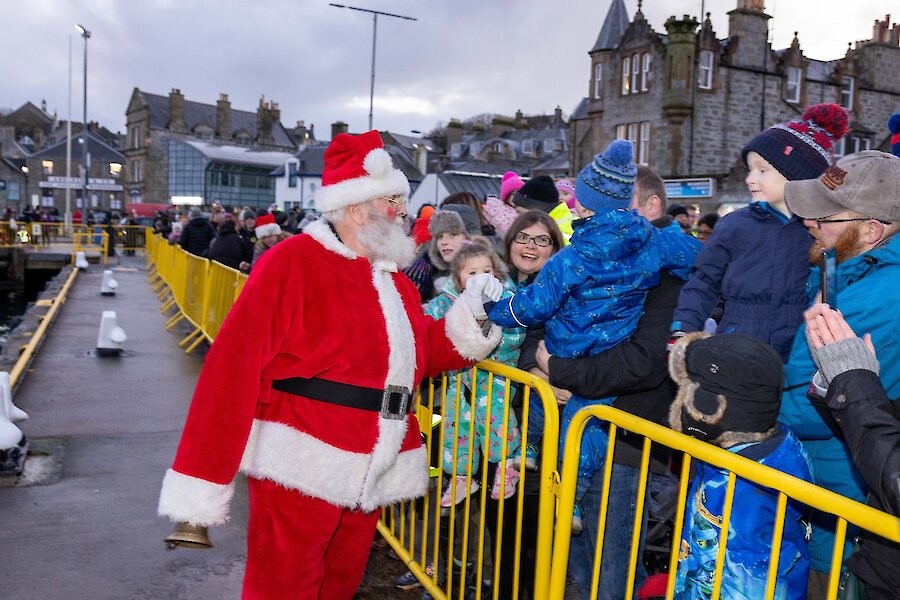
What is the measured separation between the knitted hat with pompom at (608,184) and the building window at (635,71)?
3106cm

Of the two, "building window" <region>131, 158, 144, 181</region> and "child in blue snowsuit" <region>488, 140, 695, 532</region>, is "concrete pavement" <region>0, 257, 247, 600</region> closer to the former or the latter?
"child in blue snowsuit" <region>488, 140, 695, 532</region>

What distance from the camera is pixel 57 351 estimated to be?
32.4ft

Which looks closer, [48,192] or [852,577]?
[852,577]

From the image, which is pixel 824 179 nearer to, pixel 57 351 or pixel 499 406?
pixel 499 406

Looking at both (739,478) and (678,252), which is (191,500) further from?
(678,252)

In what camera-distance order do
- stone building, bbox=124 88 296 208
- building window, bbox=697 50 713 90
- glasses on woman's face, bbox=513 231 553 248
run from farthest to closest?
stone building, bbox=124 88 296 208, building window, bbox=697 50 713 90, glasses on woman's face, bbox=513 231 553 248

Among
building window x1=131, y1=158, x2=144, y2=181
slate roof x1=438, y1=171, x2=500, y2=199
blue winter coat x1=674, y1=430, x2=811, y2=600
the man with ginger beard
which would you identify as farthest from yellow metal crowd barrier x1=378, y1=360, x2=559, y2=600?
building window x1=131, y1=158, x2=144, y2=181

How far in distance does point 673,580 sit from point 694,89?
31.2 m

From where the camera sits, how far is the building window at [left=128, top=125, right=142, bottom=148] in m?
79.9

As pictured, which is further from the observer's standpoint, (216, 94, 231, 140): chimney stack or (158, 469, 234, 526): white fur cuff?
(216, 94, 231, 140): chimney stack

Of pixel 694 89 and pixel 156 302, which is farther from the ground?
pixel 694 89

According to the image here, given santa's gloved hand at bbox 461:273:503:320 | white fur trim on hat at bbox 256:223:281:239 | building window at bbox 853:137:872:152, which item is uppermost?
building window at bbox 853:137:872:152

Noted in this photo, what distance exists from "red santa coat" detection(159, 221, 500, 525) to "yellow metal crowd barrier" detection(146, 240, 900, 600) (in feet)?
1.96

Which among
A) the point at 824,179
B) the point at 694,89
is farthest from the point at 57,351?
the point at 694,89
